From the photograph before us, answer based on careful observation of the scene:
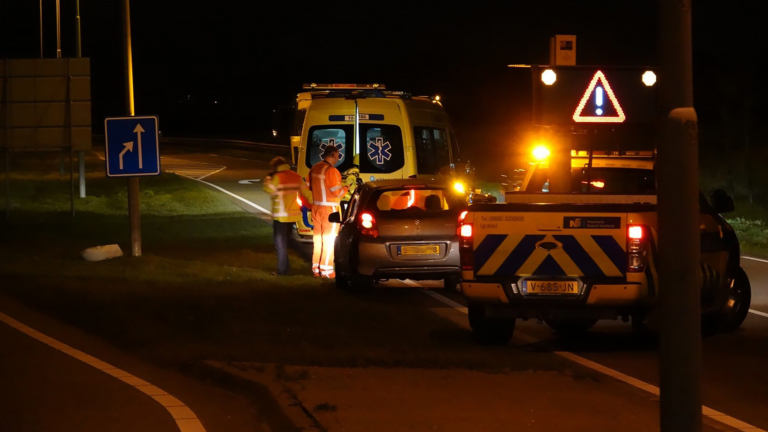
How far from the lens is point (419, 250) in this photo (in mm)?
14195

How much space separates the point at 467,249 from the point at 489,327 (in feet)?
2.79

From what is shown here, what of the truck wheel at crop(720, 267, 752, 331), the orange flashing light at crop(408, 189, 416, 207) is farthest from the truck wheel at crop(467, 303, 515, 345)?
the orange flashing light at crop(408, 189, 416, 207)

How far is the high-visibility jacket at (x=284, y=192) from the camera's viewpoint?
623 inches

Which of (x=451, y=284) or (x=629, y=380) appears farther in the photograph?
(x=451, y=284)

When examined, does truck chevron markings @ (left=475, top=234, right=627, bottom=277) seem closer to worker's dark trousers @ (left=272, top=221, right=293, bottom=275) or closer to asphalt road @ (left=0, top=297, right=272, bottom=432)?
asphalt road @ (left=0, top=297, right=272, bottom=432)

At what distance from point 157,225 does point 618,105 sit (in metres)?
17.2

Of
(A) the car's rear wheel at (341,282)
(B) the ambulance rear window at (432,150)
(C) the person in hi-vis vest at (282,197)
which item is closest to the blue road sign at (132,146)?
(C) the person in hi-vis vest at (282,197)

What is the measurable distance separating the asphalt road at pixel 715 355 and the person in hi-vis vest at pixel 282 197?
2.31 metres

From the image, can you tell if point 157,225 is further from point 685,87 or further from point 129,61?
point 685,87

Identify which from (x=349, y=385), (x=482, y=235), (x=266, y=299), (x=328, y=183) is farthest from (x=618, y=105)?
(x=328, y=183)

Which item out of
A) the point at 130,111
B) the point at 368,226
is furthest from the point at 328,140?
the point at 368,226

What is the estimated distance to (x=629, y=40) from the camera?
56469 millimetres

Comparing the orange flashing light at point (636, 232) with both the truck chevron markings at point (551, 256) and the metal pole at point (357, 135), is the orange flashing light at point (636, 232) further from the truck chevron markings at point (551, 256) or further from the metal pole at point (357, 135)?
the metal pole at point (357, 135)

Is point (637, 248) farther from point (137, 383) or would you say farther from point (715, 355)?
point (137, 383)
